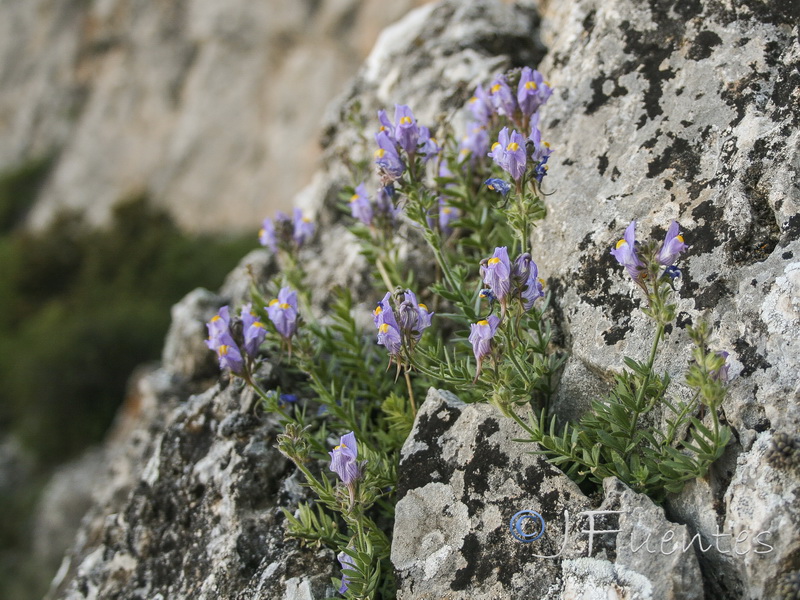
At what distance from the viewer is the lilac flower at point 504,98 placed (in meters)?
3.66

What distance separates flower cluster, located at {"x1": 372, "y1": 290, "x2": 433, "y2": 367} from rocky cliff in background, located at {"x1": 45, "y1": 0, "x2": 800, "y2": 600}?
15.7 inches

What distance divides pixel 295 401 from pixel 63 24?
34.5 metres

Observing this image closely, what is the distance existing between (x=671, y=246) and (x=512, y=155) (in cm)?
79

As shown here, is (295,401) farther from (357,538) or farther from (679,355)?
(679,355)

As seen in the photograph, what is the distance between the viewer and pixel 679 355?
2.91m

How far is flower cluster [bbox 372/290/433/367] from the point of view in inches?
117

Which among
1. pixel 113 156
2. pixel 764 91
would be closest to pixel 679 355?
pixel 764 91

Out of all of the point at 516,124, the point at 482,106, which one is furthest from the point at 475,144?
the point at 516,124

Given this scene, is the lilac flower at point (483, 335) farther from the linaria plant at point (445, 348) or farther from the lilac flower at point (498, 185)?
the lilac flower at point (498, 185)

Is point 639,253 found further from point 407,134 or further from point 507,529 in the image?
point 407,134

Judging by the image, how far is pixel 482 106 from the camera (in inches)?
159

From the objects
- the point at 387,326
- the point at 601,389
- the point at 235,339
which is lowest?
the point at 601,389

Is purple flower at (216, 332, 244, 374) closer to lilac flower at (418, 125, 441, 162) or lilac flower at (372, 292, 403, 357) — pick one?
lilac flower at (372, 292, 403, 357)

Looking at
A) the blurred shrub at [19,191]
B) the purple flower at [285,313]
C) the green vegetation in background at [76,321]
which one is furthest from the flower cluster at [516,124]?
the blurred shrub at [19,191]
